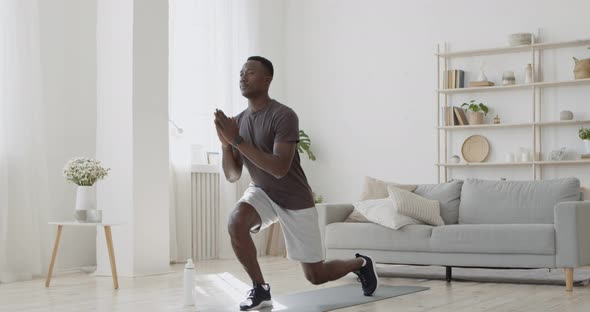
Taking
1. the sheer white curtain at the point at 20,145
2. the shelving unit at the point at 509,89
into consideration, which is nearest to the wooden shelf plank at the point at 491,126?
the shelving unit at the point at 509,89

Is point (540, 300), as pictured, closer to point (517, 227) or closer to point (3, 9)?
point (517, 227)

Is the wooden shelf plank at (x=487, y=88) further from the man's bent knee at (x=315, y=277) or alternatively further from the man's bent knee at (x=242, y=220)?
the man's bent knee at (x=242, y=220)

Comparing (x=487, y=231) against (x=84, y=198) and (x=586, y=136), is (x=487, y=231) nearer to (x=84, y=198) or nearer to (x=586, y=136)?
(x=586, y=136)

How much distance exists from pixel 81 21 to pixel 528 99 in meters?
4.05

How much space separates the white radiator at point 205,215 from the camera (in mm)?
7293

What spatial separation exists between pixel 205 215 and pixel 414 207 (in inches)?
106

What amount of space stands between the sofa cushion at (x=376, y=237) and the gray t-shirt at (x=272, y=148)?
1453mm

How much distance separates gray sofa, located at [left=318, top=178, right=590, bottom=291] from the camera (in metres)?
4.68

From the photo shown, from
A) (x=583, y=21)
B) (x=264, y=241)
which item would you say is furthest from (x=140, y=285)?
(x=583, y=21)

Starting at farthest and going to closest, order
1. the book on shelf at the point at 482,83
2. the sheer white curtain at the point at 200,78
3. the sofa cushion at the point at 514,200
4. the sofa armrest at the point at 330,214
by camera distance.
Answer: the book on shelf at the point at 482,83 → the sheer white curtain at the point at 200,78 → the sofa armrest at the point at 330,214 → the sofa cushion at the point at 514,200

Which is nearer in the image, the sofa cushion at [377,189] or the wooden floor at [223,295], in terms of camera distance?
the wooden floor at [223,295]

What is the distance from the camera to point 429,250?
5078 millimetres

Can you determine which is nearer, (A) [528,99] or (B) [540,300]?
(B) [540,300]

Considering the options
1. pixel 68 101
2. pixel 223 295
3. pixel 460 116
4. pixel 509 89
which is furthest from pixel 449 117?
pixel 223 295
